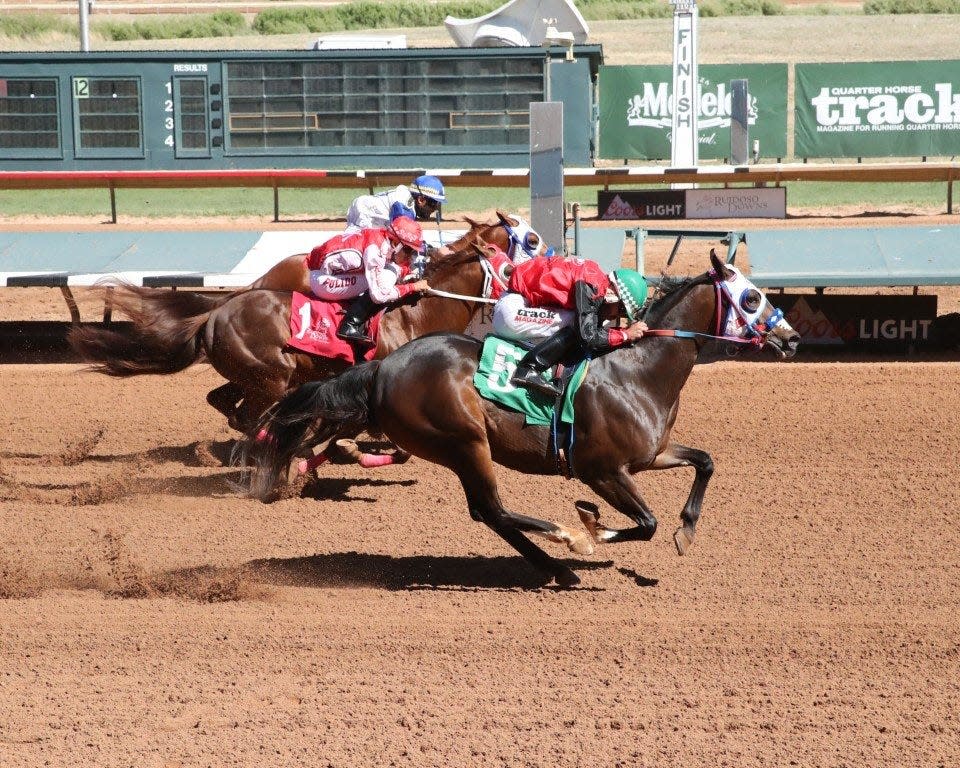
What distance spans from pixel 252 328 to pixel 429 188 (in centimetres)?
150

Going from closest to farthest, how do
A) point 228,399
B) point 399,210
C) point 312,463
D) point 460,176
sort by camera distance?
point 312,463 < point 399,210 < point 228,399 < point 460,176

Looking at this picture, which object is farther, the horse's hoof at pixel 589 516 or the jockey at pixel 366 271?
the jockey at pixel 366 271

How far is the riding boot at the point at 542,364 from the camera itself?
5984 millimetres

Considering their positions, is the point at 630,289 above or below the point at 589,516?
above

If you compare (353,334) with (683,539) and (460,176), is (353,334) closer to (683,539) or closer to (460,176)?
(683,539)

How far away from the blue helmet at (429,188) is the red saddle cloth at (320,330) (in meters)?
0.89

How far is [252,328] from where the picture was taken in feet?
26.2

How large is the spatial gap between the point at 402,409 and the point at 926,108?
20.2m

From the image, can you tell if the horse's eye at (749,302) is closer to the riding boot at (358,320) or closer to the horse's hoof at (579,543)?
the horse's hoof at (579,543)

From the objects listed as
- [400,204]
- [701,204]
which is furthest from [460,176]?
[400,204]

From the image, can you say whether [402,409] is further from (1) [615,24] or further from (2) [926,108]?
(1) [615,24]

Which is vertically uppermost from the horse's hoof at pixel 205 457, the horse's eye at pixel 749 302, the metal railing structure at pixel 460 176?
the metal railing structure at pixel 460 176

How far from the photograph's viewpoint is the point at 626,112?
2436 cm

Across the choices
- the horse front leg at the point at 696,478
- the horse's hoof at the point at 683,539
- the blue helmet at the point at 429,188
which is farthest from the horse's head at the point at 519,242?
the horse's hoof at the point at 683,539
